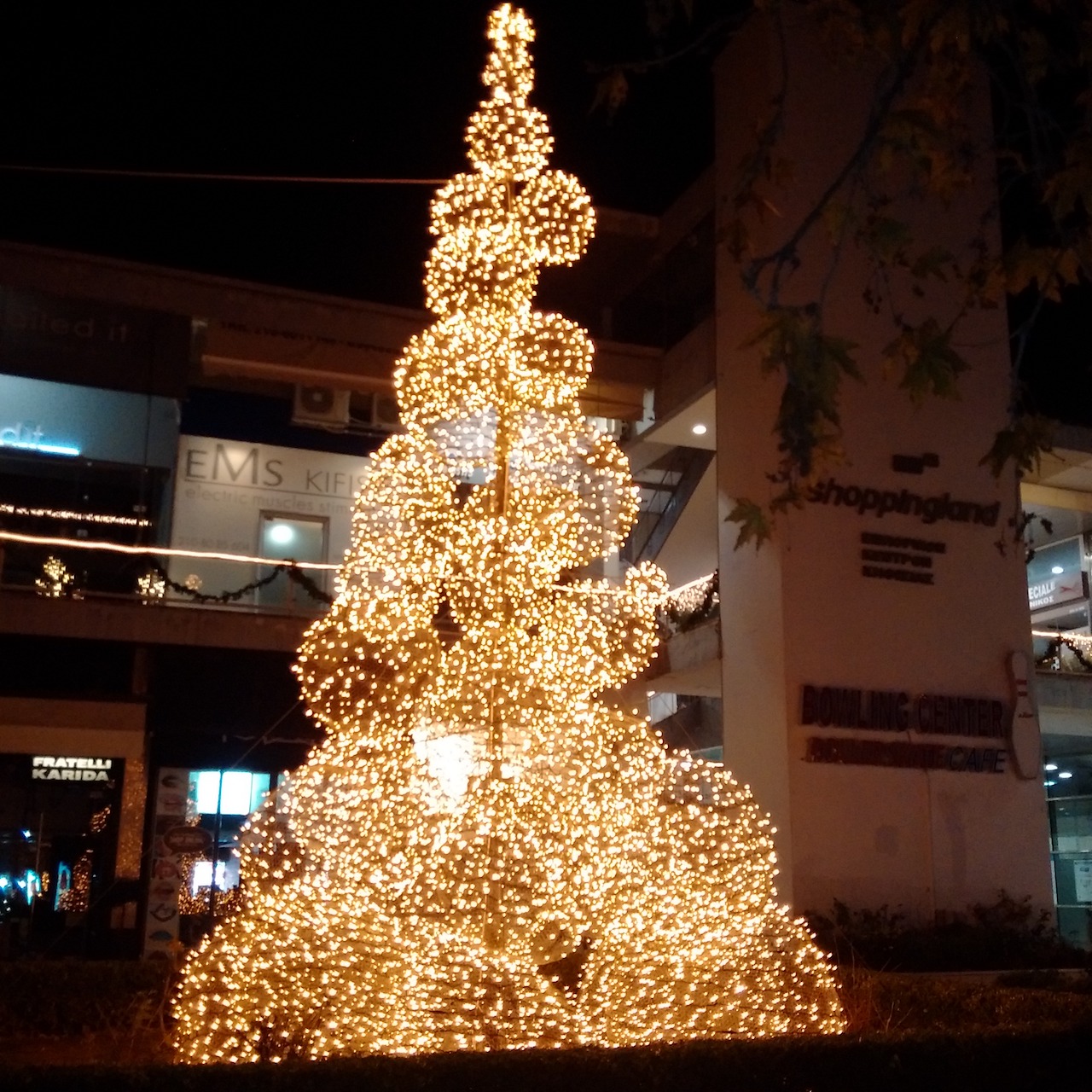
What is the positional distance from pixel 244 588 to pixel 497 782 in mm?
8776

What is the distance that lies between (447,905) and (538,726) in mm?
1517

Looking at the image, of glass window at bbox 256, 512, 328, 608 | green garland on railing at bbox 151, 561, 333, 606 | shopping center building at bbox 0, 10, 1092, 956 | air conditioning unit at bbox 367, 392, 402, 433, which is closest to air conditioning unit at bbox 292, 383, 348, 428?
shopping center building at bbox 0, 10, 1092, 956

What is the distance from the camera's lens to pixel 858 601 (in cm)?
1377

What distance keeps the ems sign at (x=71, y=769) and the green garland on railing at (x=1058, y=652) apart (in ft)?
43.1

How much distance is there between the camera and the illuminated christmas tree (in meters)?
7.04

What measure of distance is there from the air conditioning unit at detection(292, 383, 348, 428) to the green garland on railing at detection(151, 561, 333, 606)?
241 centimetres

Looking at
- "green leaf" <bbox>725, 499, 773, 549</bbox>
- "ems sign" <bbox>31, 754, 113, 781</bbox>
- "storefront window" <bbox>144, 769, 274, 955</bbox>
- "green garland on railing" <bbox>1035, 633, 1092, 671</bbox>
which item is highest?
"green garland on railing" <bbox>1035, 633, 1092, 671</bbox>

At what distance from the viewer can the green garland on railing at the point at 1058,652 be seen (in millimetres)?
17391

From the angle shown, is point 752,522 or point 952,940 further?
point 952,940

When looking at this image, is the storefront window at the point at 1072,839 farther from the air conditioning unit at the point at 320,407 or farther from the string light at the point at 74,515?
the string light at the point at 74,515

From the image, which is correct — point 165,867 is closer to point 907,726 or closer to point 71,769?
point 71,769

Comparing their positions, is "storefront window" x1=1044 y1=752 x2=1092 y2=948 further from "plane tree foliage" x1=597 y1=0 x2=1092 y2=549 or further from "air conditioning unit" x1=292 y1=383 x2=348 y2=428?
"plane tree foliage" x1=597 y1=0 x2=1092 y2=549

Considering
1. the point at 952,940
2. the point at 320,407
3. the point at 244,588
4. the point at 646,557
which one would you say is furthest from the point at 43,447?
the point at 952,940

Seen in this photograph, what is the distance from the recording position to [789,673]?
13234 millimetres
